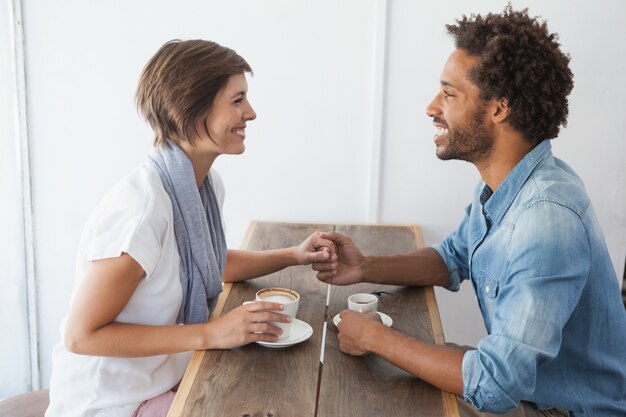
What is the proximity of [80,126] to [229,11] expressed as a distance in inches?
28.8

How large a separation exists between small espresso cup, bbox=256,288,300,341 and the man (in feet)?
0.39

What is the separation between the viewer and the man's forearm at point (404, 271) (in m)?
1.92

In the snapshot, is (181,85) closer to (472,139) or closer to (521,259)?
(472,139)

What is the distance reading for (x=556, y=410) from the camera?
165 cm

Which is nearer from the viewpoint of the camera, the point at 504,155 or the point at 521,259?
the point at 521,259

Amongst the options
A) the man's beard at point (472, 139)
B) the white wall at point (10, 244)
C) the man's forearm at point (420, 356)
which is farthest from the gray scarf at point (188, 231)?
the white wall at point (10, 244)

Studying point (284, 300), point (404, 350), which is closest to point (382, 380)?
point (404, 350)

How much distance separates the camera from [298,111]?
→ 270 centimetres

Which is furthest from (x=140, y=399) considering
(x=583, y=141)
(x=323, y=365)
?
(x=583, y=141)

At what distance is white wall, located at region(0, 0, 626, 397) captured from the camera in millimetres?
2613

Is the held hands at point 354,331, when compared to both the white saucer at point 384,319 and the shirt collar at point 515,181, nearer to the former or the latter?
the white saucer at point 384,319

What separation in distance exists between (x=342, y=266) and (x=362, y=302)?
0.75ft

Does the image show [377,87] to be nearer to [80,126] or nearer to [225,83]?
[225,83]

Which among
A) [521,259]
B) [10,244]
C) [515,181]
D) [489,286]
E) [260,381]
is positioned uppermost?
[515,181]
